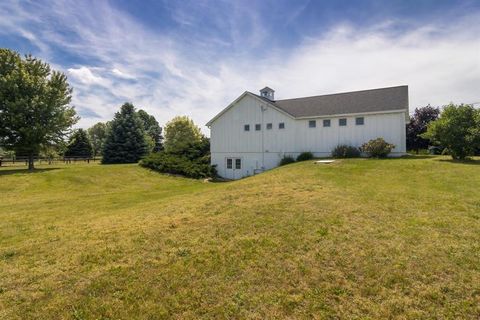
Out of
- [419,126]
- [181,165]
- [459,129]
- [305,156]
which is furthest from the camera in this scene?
[419,126]

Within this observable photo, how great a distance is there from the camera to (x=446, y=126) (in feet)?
58.2

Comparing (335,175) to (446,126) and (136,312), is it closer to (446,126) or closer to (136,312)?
(446,126)

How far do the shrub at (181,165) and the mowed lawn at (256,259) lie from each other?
666 inches

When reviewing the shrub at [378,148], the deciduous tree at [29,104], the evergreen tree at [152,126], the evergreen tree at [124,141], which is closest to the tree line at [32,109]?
the deciduous tree at [29,104]

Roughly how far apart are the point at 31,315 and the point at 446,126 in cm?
2133

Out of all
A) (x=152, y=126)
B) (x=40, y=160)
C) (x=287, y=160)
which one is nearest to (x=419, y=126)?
(x=287, y=160)

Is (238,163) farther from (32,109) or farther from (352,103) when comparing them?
(32,109)

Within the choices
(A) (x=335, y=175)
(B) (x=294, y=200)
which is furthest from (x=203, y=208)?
(A) (x=335, y=175)

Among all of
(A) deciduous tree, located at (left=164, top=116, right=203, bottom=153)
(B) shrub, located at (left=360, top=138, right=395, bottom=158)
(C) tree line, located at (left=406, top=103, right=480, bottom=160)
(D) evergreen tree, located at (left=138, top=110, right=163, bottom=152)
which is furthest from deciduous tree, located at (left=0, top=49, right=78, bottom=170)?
(D) evergreen tree, located at (left=138, top=110, right=163, bottom=152)

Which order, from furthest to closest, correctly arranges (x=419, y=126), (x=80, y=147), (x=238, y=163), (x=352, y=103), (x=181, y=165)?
(x=80, y=147)
(x=419, y=126)
(x=238, y=163)
(x=181, y=165)
(x=352, y=103)

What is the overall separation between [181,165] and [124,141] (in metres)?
17.8

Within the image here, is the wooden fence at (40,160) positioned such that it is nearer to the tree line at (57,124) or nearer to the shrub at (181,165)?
the tree line at (57,124)

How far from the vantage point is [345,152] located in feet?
75.8

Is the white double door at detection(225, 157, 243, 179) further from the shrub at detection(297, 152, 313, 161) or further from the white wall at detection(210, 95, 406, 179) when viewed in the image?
the shrub at detection(297, 152, 313, 161)
